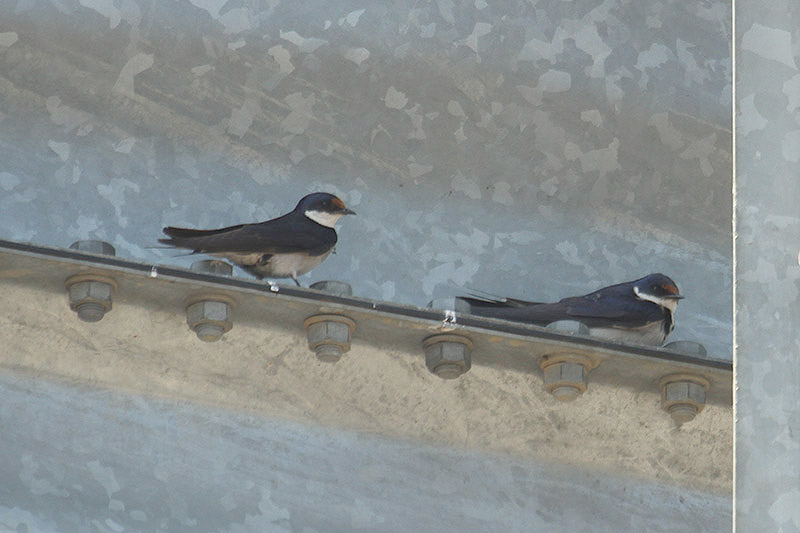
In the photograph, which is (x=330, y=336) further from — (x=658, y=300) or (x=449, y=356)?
(x=658, y=300)

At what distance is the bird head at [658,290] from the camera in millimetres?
3533

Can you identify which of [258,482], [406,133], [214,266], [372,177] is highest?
[406,133]

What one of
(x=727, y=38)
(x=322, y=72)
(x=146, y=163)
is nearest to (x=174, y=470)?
(x=146, y=163)

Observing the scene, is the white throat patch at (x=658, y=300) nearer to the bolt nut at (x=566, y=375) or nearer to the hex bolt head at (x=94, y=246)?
the bolt nut at (x=566, y=375)

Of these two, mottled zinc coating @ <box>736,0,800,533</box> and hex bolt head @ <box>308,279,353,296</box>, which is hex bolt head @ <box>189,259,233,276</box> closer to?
hex bolt head @ <box>308,279,353,296</box>

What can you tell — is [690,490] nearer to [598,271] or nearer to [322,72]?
[598,271]

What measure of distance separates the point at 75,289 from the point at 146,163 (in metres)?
0.50

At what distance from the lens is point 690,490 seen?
3.59 metres

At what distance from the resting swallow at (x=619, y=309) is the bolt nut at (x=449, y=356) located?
0.21 metres

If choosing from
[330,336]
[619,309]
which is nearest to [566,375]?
[619,309]

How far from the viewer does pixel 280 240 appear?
3383 millimetres

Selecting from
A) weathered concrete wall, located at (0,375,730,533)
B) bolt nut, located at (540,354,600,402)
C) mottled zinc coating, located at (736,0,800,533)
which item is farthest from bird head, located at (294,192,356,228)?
mottled zinc coating, located at (736,0,800,533)

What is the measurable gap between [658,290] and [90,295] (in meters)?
1.13

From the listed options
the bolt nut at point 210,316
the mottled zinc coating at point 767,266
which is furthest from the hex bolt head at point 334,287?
the mottled zinc coating at point 767,266
